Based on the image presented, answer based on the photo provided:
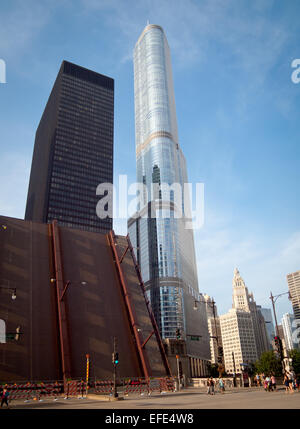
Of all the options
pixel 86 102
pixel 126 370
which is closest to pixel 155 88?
pixel 86 102

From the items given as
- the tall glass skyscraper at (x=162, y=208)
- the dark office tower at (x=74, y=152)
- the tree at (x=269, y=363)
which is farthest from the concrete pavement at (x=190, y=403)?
the dark office tower at (x=74, y=152)

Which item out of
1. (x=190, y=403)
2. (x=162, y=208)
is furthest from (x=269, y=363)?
(x=162, y=208)

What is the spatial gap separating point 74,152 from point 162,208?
53.3 m

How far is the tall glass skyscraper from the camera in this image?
A: 12788cm

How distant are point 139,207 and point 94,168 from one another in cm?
2915

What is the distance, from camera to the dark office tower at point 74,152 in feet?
471

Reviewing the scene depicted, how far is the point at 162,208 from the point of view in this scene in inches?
5458

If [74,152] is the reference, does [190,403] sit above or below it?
below

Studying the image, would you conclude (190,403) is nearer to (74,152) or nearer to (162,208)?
(162,208)

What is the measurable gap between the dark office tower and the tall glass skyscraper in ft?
62.4

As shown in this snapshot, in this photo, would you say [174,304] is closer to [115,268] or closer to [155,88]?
[115,268]

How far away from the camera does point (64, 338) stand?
28.7m

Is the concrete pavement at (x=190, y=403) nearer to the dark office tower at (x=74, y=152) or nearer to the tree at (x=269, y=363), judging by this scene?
the tree at (x=269, y=363)
